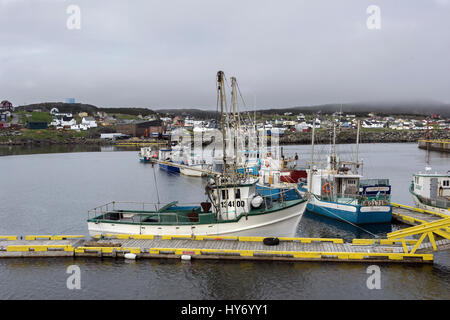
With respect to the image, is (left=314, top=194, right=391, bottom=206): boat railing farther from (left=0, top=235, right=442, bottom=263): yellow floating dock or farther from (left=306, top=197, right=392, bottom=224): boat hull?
(left=0, top=235, right=442, bottom=263): yellow floating dock

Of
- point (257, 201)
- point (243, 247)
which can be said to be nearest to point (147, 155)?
point (257, 201)

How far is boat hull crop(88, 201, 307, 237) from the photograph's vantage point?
24.9 metres

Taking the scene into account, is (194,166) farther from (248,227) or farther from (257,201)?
(248,227)

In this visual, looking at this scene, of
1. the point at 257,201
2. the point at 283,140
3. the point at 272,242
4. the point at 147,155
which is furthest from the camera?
the point at 283,140

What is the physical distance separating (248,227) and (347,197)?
1297 centimetres

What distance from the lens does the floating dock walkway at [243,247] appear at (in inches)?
853

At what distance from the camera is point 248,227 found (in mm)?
24859

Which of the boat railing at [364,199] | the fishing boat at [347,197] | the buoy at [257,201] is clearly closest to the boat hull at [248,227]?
the buoy at [257,201]

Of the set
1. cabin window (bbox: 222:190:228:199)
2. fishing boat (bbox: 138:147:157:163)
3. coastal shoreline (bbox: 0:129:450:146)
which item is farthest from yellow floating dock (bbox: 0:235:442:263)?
coastal shoreline (bbox: 0:129:450:146)

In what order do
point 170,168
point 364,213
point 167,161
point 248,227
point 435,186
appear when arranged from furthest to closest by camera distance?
point 167,161
point 170,168
point 435,186
point 364,213
point 248,227

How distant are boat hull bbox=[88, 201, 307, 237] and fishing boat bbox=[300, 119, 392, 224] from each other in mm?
6970

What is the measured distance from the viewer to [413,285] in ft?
63.4
